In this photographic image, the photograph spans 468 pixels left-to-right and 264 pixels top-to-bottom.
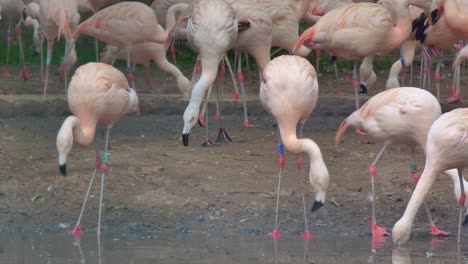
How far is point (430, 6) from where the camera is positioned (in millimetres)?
8820

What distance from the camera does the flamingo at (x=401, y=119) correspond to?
6914mm

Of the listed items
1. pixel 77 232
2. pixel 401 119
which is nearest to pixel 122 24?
pixel 77 232

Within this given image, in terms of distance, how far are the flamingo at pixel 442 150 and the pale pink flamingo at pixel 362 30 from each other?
212 cm

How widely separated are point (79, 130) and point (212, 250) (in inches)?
50.1

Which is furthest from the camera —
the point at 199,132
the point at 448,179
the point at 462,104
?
the point at 462,104

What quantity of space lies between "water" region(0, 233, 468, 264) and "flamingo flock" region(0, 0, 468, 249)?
0.16 meters

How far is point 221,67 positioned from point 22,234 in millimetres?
3030

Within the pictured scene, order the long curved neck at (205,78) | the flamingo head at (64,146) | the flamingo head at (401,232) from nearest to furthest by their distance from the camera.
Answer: the flamingo head at (401,232) < the flamingo head at (64,146) < the long curved neck at (205,78)

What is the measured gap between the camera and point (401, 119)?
22.8 ft

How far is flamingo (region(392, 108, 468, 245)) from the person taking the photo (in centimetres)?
646

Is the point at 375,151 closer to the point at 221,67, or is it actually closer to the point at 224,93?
the point at 221,67

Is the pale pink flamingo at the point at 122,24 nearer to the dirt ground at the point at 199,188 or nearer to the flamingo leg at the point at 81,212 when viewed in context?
the dirt ground at the point at 199,188

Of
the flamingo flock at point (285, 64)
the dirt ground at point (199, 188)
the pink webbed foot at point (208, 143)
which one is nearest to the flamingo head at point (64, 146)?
the flamingo flock at point (285, 64)

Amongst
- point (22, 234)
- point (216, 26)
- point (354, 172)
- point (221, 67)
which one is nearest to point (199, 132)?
point (221, 67)
